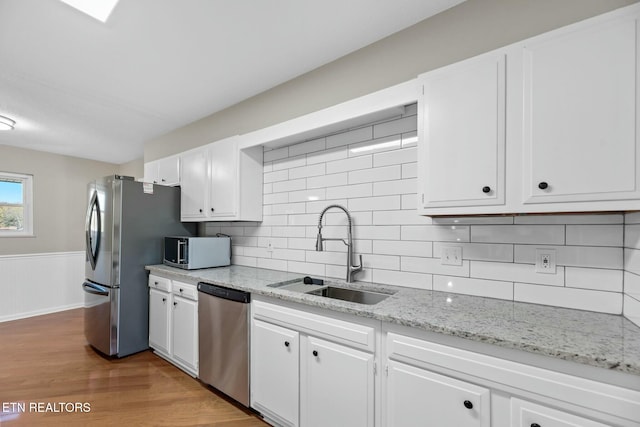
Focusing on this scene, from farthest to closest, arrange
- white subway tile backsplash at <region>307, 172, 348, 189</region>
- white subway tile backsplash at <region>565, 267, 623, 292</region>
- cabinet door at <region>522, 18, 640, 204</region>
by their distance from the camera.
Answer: white subway tile backsplash at <region>307, 172, 348, 189</region>, white subway tile backsplash at <region>565, 267, 623, 292</region>, cabinet door at <region>522, 18, 640, 204</region>

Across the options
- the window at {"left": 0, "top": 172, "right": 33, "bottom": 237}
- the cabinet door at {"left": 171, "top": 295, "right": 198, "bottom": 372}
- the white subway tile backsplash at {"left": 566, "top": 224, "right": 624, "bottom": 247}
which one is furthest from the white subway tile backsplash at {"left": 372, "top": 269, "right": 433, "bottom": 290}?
the window at {"left": 0, "top": 172, "right": 33, "bottom": 237}

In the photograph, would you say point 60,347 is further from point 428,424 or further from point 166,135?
point 428,424

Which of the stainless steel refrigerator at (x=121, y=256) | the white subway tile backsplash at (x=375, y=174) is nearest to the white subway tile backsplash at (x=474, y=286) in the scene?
the white subway tile backsplash at (x=375, y=174)

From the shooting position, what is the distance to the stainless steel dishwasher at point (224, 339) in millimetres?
1990

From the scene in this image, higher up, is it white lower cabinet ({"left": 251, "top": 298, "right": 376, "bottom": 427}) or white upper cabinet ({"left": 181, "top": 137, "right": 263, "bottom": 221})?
white upper cabinet ({"left": 181, "top": 137, "right": 263, "bottom": 221})

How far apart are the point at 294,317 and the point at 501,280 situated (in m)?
1.17

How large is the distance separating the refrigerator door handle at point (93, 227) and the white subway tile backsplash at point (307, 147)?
2126 mm

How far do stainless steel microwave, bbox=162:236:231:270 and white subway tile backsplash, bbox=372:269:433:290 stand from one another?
1.61 m

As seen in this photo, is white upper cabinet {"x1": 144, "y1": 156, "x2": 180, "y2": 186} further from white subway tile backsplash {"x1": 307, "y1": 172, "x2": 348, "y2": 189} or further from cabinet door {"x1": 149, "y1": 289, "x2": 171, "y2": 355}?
white subway tile backsplash {"x1": 307, "y1": 172, "x2": 348, "y2": 189}

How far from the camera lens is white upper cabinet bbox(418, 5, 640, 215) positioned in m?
1.11

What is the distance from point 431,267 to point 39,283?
18.1 feet

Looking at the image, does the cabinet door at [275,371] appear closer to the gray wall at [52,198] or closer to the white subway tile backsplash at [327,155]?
the white subway tile backsplash at [327,155]

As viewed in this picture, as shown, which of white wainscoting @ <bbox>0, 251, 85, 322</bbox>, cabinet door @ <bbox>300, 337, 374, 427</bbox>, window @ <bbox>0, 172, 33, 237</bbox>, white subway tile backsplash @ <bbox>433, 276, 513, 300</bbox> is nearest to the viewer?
cabinet door @ <bbox>300, 337, 374, 427</bbox>

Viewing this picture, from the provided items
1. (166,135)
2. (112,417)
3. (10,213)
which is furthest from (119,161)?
(112,417)
